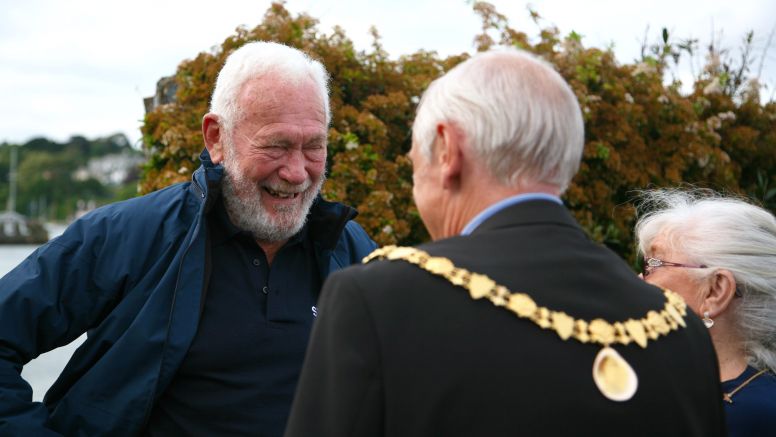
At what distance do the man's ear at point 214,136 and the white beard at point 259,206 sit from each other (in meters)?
0.05

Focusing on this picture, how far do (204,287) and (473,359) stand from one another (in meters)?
1.51

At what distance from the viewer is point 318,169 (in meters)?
3.12

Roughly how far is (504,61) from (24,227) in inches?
1969

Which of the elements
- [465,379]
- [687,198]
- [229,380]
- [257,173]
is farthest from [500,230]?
[687,198]

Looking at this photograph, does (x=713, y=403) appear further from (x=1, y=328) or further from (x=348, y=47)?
(x=348, y=47)

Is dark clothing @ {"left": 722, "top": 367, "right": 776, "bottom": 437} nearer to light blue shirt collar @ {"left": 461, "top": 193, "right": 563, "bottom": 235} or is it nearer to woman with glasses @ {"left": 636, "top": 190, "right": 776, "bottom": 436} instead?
woman with glasses @ {"left": 636, "top": 190, "right": 776, "bottom": 436}

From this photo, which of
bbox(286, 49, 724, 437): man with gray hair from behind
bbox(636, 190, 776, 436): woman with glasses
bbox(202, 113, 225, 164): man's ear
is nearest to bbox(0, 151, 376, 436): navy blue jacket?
bbox(202, 113, 225, 164): man's ear

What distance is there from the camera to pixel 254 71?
121 inches

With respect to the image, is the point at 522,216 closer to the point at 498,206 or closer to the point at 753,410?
the point at 498,206

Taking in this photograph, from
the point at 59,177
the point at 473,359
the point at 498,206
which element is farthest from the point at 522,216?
the point at 59,177

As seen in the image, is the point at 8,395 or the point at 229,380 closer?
the point at 8,395

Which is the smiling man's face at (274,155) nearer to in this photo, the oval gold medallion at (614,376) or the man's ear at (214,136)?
the man's ear at (214,136)

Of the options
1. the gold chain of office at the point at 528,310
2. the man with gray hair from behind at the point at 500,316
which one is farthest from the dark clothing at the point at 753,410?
the gold chain of office at the point at 528,310

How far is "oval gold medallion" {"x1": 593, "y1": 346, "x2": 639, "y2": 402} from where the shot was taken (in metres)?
1.46
